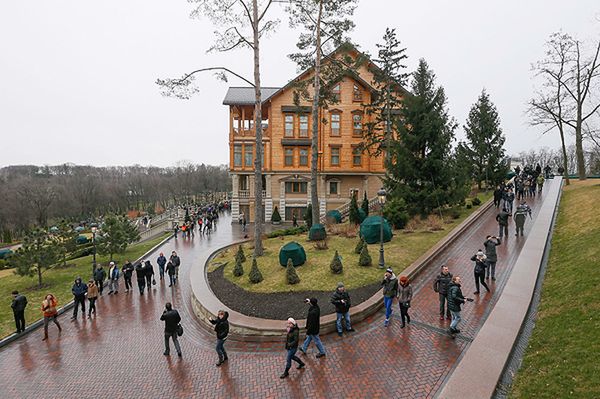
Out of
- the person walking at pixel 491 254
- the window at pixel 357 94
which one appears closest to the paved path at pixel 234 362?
the person walking at pixel 491 254

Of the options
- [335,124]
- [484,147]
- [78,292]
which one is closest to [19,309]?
[78,292]

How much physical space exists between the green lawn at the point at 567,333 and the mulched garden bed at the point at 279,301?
5.25m

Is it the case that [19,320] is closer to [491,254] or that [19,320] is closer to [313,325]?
[313,325]

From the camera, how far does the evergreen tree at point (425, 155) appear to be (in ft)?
73.5

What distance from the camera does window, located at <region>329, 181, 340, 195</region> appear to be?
37784mm

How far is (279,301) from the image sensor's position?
12.3 meters

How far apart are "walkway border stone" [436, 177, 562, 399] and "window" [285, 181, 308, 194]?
2566 centimetres

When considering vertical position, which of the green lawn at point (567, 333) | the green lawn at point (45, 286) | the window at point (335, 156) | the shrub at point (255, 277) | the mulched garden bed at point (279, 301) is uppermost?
the window at point (335, 156)

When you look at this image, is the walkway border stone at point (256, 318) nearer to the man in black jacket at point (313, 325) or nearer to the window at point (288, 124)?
the man in black jacket at point (313, 325)

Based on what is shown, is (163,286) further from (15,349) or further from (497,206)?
(497,206)

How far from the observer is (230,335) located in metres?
10.6

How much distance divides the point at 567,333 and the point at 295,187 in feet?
102

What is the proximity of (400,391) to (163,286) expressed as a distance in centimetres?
1349

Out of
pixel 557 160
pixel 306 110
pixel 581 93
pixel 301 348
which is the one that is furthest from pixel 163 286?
pixel 557 160
